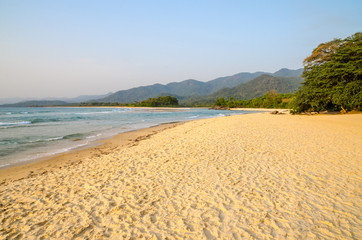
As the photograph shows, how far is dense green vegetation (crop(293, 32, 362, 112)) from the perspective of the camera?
22.5m

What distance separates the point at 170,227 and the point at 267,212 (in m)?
1.95

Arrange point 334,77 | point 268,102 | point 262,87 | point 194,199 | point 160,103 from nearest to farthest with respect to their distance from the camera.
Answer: point 194,199
point 334,77
point 268,102
point 160,103
point 262,87

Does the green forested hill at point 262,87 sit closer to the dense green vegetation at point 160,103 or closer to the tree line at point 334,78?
the dense green vegetation at point 160,103

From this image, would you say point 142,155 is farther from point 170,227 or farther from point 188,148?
point 170,227

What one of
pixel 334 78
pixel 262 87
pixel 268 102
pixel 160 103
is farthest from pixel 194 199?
pixel 262 87

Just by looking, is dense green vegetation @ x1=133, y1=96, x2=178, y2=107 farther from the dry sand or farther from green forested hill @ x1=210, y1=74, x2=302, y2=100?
the dry sand

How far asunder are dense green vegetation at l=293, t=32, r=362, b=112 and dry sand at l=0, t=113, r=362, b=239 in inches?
826

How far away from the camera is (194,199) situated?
429 centimetres

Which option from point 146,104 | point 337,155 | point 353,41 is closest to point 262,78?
point 146,104

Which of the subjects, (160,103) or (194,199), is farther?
(160,103)

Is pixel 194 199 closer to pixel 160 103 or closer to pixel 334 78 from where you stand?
pixel 334 78

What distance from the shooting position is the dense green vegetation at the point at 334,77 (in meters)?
22.5

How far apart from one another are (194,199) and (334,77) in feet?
97.4

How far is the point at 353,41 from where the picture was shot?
996 inches
